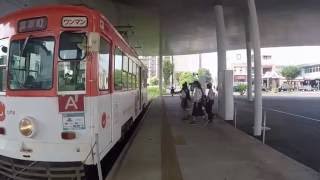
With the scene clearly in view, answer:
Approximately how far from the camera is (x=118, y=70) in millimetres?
12602

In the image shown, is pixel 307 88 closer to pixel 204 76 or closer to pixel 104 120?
pixel 204 76

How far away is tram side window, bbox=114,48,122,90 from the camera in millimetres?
11828

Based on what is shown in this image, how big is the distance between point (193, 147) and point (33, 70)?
6.36 m

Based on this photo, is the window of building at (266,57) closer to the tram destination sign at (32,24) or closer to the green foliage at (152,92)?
the green foliage at (152,92)

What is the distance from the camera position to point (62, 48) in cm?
905

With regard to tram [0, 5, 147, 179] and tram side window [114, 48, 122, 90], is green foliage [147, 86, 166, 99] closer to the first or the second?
tram side window [114, 48, 122, 90]

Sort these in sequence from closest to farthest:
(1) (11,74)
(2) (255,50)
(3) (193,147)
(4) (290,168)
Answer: (1) (11,74) < (4) (290,168) < (3) (193,147) < (2) (255,50)

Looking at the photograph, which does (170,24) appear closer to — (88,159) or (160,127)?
(160,127)

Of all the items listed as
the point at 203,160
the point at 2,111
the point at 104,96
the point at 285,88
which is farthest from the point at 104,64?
the point at 285,88

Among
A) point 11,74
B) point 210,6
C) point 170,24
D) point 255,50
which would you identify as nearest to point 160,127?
point 255,50

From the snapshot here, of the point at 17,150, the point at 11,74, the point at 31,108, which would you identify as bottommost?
the point at 17,150

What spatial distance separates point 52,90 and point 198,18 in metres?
30.5

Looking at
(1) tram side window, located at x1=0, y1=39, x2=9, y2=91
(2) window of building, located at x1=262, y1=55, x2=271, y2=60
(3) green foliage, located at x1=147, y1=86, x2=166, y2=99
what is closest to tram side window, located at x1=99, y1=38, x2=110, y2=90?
(1) tram side window, located at x1=0, y1=39, x2=9, y2=91

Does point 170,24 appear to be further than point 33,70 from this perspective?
Yes
